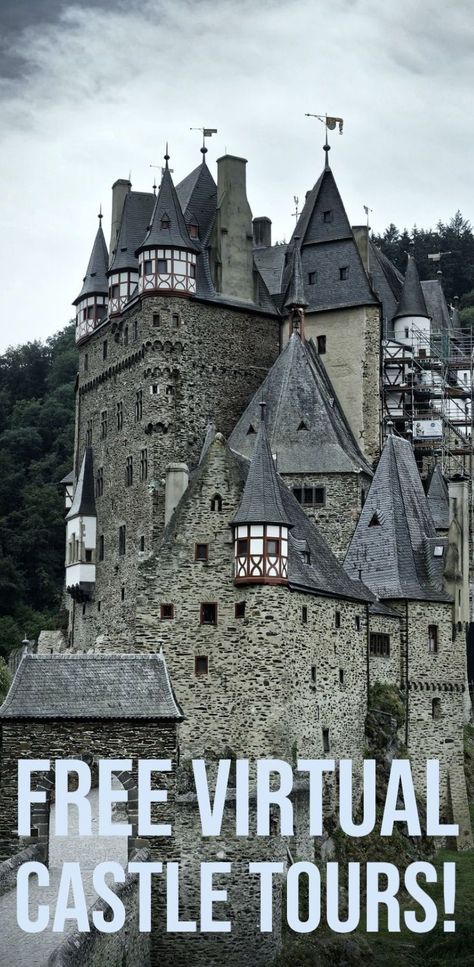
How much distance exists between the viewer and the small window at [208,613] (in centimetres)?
5353

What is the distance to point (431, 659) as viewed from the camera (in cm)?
6322

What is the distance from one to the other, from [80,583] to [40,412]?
48.6 m

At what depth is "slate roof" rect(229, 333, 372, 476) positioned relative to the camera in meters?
67.8

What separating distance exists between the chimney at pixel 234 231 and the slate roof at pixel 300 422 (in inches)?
162

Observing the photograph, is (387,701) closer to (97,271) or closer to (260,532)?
(260,532)

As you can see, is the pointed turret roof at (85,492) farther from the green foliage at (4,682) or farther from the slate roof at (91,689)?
the slate roof at (91,689)

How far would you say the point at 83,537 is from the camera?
76.6m

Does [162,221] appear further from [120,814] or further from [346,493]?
[120,814]

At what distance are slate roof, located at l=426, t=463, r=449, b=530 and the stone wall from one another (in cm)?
863

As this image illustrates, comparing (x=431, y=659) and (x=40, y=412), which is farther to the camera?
(x=40, y=412)

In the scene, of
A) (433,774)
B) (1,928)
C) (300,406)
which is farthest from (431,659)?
(1,928)

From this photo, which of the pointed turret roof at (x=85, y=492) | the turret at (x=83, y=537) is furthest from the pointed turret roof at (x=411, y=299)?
the turret at (x=83, y=537)

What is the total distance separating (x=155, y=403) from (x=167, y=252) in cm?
582

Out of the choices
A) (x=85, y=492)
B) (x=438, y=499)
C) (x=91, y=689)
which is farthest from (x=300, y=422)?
(x=91, y=689)
